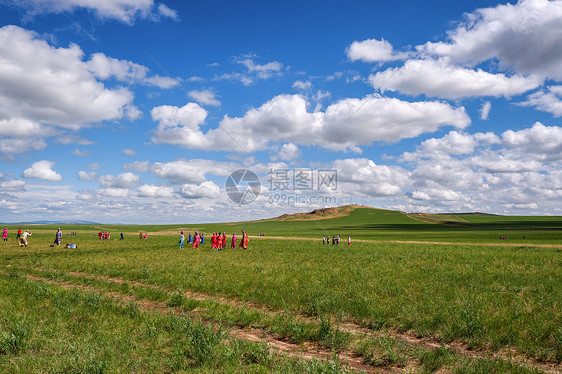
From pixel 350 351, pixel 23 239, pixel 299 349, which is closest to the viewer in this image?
pixel 350 351

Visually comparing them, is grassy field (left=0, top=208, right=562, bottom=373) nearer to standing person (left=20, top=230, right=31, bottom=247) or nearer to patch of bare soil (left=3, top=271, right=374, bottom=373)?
patch of bare soil (left=3, top=271, right=374, bottom=373)

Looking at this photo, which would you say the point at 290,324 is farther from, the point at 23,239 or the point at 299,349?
the point at 23,239

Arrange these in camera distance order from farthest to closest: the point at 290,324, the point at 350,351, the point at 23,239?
the point at 23,239, the point at 290,324, the point at 350,351

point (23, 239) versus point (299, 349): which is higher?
point (299, 349)

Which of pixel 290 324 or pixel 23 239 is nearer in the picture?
pixel 290 324

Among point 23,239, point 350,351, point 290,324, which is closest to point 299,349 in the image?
point 350,351

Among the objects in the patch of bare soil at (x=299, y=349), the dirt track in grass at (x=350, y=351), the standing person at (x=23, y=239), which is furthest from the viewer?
the standing person at (x=23, y=239)

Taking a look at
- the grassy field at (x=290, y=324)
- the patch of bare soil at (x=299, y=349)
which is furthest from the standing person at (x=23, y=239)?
the patch of bare soil at (x=299, y=349)

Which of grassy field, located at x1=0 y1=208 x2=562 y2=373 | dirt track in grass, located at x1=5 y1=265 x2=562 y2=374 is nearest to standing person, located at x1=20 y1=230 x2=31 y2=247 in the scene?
grassy field, located at x1=0 y1=208 x2=562 y2=373

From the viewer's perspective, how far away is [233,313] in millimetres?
10234

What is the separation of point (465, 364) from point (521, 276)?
12.3 meters

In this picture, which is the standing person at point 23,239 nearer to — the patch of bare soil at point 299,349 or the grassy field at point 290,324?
the grassy field at point 290,324

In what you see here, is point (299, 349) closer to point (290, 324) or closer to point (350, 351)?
point (350, 351)

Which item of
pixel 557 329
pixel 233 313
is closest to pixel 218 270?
pixel 233 313
